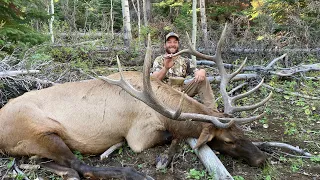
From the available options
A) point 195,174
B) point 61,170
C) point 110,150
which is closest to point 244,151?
point 195,174

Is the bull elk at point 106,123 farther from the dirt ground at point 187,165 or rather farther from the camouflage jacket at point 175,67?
the camouflage jacket at point 175,67

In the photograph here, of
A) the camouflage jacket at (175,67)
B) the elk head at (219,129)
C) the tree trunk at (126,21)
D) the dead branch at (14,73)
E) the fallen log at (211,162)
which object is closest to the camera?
the fallen log at (211,162)

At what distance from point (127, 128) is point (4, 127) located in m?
1.48

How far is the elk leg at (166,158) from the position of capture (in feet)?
13.3

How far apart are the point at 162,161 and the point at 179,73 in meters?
2.03

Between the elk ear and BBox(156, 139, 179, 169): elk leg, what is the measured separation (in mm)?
396

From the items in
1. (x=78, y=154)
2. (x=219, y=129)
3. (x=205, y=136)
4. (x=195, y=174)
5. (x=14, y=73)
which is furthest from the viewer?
(x=14, y=73)

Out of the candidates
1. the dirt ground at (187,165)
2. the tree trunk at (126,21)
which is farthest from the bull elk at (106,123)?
the tree trunk at (126,21)

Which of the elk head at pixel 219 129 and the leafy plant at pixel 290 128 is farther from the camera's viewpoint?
the leafy plant at pixel 290 128

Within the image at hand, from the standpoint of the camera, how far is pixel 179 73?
18.8ft

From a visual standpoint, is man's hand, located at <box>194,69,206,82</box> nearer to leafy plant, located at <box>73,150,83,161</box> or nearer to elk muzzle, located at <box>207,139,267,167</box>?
elk muzzle, located at <box>207,139,267,167</box>

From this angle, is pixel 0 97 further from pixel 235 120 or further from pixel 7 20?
pixel 235 120

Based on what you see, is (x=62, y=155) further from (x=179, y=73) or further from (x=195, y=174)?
(x=179, y=73)

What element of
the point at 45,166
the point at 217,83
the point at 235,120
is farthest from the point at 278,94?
the point at 45,166
